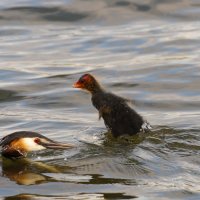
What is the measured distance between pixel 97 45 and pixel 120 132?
5726 millimetres

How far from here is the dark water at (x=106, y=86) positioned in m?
7.27

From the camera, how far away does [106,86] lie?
12117 millimetres

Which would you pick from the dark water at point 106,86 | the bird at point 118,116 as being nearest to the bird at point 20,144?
the dark water at point 106,86

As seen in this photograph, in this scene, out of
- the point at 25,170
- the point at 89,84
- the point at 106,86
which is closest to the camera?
the point at 25,170

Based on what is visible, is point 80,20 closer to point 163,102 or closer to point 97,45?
point 97,45

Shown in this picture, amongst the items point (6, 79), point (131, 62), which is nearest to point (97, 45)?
point (131, 62)

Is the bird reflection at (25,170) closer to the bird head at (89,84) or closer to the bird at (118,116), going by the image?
the bird at (118,116)

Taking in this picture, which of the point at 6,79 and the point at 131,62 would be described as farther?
the point at 131,62

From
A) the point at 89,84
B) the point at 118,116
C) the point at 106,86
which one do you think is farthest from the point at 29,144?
the point at 106,86

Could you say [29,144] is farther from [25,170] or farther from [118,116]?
[118,116]

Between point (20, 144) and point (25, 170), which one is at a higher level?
point (20, 144)

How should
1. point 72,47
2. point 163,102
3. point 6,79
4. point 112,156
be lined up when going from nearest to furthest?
1. point 112,156
2. point 163,102
3. point 6,79
4. point 72,47

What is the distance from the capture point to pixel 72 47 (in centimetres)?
1473

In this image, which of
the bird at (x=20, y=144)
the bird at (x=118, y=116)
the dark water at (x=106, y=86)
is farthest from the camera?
the bird at (x=118, y=116)
